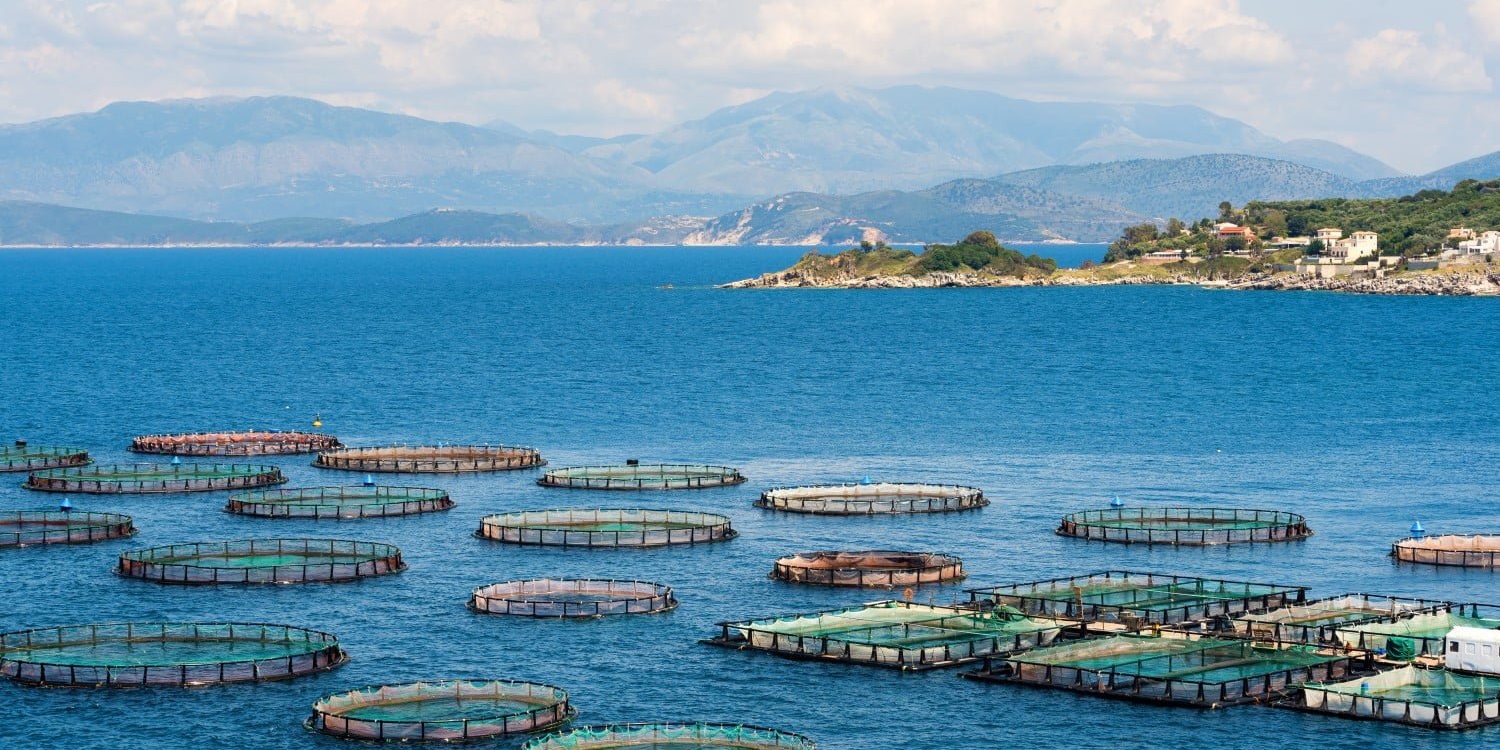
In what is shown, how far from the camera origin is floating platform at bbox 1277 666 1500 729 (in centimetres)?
8356

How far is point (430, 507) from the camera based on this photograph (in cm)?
14100

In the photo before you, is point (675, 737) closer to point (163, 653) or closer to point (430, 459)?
point (163, 653)

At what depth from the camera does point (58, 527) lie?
129875 millimetres

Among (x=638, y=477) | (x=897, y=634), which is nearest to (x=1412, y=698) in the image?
(x=897, y=634)

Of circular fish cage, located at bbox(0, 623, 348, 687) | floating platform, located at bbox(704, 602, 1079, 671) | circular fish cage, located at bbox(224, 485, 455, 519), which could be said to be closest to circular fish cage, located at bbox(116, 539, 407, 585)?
circular fish cage, located at bbox(224, 485, 455, 519)

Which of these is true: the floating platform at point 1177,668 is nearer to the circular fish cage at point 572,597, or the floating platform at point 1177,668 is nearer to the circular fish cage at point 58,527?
the circular fish cage at point 572,597

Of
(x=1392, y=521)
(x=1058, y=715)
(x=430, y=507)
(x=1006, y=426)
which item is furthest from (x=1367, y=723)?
(x=1006, y=426)

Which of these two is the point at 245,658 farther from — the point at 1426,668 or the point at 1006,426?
the point at 1006,426

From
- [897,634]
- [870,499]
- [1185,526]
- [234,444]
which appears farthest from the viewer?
[234,444]

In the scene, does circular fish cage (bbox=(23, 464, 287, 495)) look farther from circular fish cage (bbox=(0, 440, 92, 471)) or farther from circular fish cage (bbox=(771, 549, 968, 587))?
circular fish cage (bbox=(771, 549, 968, 587))

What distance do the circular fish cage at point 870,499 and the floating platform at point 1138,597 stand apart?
1092 inches

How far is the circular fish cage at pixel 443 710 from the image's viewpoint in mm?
81562

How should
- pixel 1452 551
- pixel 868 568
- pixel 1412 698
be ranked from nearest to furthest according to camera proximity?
pixel 1412 698, pixel 868 568, pixel 1452 551

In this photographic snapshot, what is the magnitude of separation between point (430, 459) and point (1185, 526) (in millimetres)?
60232
